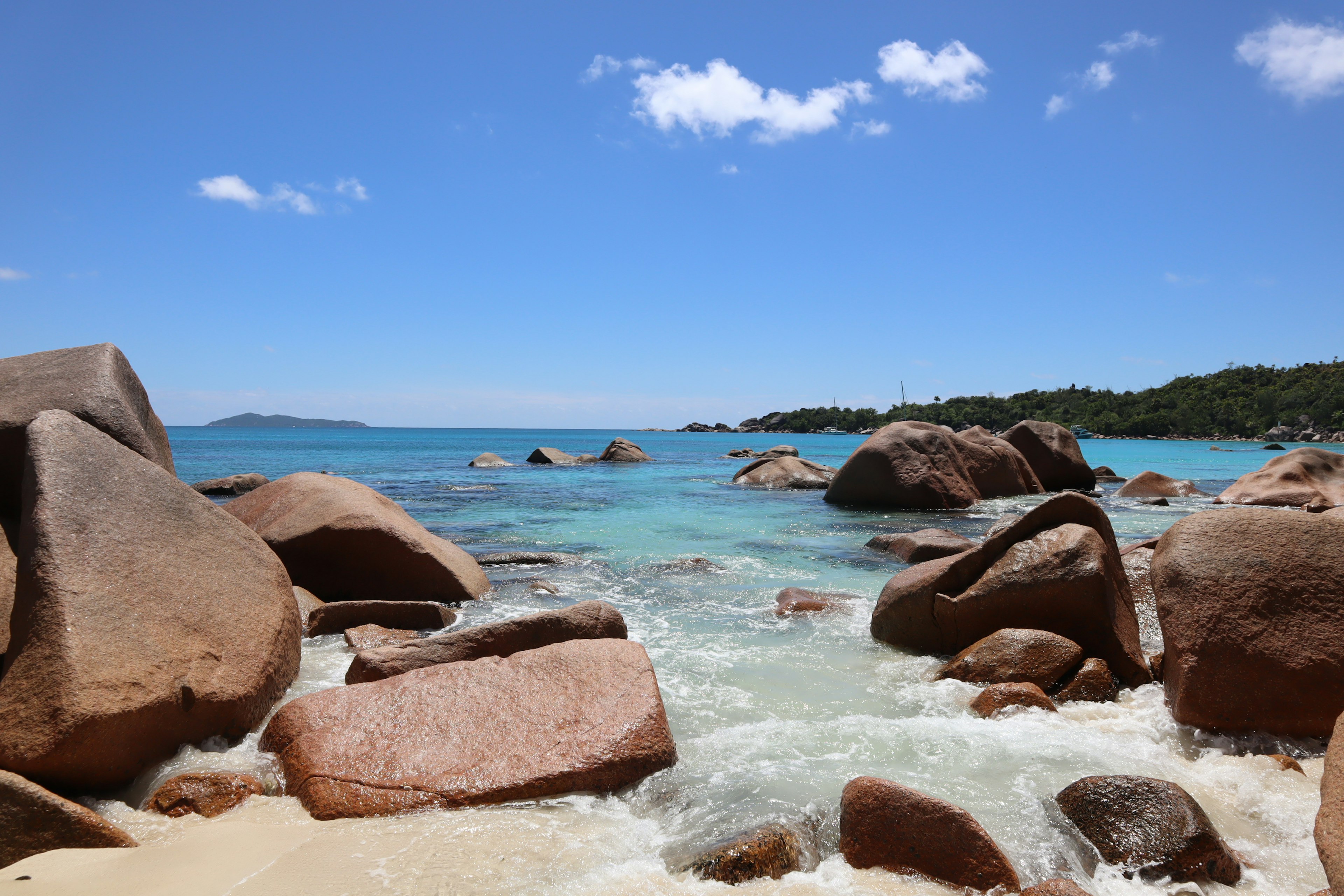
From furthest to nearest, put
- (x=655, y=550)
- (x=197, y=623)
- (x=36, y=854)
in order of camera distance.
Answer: (x=655, y=550), (x=197, y=623), (x=36, y=854)

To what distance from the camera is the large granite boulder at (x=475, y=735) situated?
3.64 metres

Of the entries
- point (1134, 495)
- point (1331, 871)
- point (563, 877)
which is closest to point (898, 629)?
point (1331, 871)

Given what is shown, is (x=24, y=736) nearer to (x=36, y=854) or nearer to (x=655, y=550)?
(x=36, y=854)

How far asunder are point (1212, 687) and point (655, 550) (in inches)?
338

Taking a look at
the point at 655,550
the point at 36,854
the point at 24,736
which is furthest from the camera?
the point at 655,550

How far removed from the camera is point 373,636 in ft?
21.4

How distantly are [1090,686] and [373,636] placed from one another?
580cm

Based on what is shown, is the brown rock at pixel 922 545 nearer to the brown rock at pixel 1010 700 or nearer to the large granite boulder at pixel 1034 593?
the large granite boulder at pixel 1034 593

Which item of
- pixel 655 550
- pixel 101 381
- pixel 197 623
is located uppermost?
pixel 101 381

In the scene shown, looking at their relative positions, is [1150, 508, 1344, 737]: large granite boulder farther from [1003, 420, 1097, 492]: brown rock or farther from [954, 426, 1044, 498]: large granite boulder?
[1003, 420, 1097, 492]: brown rock

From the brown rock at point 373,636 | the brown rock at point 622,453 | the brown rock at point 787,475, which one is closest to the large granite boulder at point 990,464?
the brown rock at point 787,475

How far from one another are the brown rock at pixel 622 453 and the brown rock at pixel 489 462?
669 centimetres

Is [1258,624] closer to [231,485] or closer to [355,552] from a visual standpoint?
[355,552]

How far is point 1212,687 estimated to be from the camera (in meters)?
4.50
